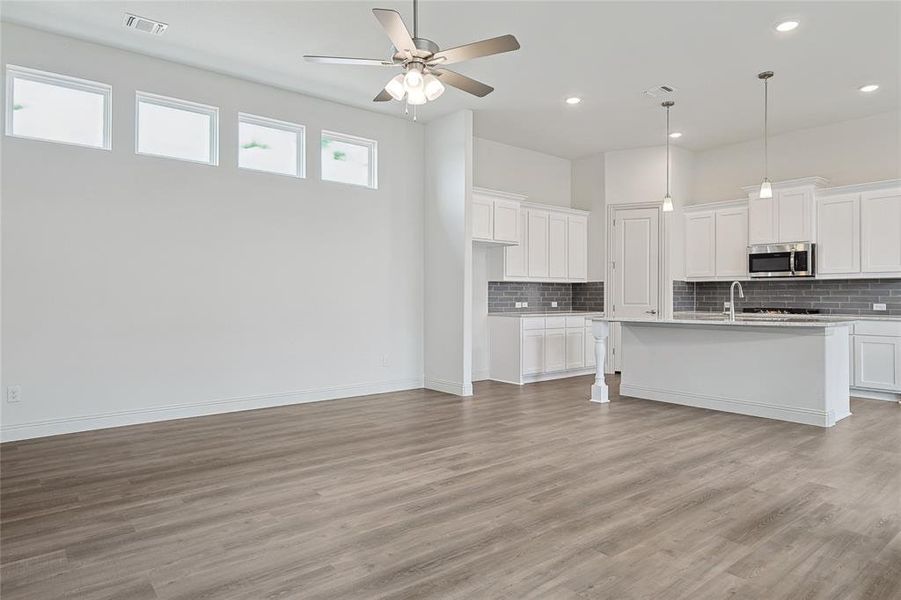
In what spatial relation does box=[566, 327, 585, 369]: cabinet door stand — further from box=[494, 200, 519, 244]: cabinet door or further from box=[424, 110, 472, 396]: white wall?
box=[424, 110, 472, 396]: white wall

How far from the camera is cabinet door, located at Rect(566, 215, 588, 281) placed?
8.46m

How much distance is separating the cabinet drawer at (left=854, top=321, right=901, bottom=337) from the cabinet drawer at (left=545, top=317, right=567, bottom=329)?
132 inches

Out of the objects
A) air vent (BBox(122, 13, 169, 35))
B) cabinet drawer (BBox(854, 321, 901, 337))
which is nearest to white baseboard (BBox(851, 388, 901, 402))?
cabinet drawer (BBox(854, 321, 901, 337))

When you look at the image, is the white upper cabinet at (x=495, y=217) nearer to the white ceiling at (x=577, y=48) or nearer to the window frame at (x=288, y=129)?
the white ceiling at (x=577, y=48)

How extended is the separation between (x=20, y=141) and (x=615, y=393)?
6323 mm

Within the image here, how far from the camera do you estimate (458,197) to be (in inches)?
256

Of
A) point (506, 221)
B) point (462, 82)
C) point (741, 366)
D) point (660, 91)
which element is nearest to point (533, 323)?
point (506, 221)

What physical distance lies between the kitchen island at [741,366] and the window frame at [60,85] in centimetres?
512

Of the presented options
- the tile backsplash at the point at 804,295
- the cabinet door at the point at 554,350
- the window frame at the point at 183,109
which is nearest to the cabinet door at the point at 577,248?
the cabinet door at the point at 554,350

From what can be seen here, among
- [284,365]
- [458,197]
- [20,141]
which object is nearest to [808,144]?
[458,197]

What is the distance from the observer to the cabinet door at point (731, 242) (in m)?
7.47

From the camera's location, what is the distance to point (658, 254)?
8.09 m

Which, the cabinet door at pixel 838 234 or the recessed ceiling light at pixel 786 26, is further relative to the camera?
the cabinet door at pixel 838 234

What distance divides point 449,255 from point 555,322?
199 cm
